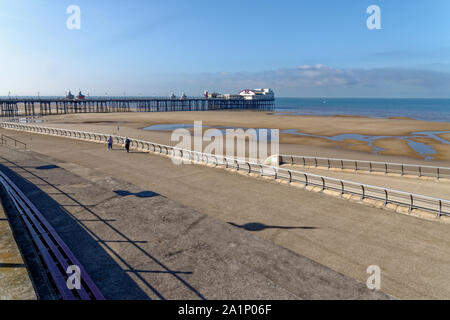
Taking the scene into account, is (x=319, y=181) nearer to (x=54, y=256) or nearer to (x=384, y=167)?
(x=384, y=167)

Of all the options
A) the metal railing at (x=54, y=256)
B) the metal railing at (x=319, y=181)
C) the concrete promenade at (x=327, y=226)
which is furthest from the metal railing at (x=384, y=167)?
the metal railing at (x=54, y=256)

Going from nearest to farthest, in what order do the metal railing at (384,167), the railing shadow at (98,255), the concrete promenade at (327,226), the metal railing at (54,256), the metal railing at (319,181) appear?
the metal railing at (54,256), the railing shadow at (98,255), the concrete promenade at (327,226), the metal railing at (319,181), the metal railing at (384,167)

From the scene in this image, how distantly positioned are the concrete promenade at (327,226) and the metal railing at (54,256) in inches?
184

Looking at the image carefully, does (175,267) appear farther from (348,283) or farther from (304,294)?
(348,283)

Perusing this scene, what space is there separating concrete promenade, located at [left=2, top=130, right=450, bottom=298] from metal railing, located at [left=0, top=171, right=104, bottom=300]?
4683 mm

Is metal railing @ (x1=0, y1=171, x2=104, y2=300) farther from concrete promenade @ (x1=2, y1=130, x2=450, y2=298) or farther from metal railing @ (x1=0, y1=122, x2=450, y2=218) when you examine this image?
metal railing @ (x1=0, y1=122, x2=450, y2=218)

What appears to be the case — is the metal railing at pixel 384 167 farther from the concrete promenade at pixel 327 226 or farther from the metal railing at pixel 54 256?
the metal railing at pixel 54 256

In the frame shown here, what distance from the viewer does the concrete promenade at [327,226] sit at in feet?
23.1

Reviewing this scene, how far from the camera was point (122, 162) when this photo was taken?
1947cm

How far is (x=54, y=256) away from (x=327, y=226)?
7.68 m

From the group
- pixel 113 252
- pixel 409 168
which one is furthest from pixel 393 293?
pixel 409 168

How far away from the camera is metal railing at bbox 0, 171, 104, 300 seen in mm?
5719

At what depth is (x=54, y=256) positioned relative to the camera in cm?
704

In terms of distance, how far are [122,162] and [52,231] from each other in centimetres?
1164
